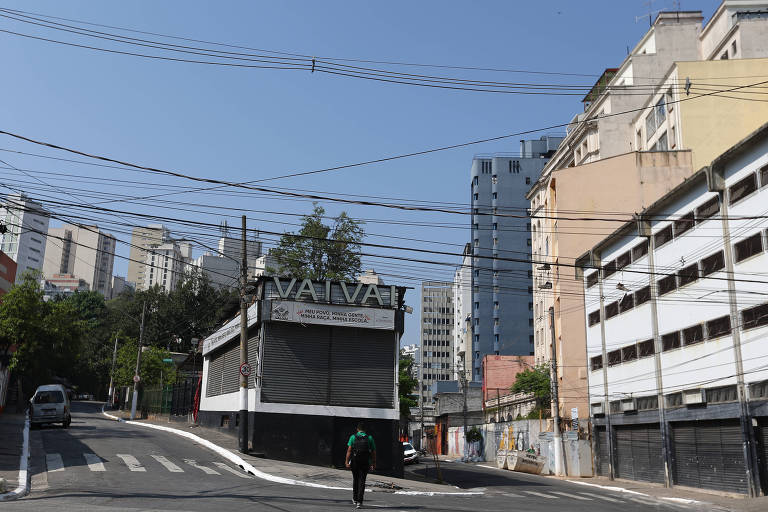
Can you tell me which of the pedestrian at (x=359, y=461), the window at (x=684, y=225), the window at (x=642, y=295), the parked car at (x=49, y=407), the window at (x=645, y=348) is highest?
the window at (x=684, y=225)

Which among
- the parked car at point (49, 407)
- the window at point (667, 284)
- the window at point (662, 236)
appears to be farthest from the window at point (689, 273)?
the parked car at point (49, 407)

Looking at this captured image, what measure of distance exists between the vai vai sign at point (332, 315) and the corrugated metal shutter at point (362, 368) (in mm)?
452

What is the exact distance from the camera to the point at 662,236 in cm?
3344

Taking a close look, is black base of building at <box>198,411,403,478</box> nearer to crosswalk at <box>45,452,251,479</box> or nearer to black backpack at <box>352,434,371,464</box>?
crosswalk at <box>45,452,251,479</box>

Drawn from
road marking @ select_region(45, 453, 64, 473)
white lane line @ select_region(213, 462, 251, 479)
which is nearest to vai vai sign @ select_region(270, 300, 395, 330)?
white lane line @ select_region(213, 462, 251, 479)

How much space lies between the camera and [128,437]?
1077 inches

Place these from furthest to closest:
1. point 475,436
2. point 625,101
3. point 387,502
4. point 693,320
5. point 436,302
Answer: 1. point 436,302
2. point 475,436
3. point 625,101
4. point 693,320
5. point 387,502

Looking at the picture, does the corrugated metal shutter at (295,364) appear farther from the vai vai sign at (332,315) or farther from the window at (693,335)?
the window at (693,335)

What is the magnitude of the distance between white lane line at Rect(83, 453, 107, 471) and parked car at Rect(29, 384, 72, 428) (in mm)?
12556

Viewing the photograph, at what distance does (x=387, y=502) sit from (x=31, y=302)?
117 feet

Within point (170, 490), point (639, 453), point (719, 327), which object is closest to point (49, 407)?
point (170, 490)

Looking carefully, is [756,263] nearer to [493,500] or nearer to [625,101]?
[493,500]

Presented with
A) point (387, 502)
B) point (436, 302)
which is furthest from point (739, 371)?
point (436, 302)

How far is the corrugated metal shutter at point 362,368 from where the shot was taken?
26797 millimetres
